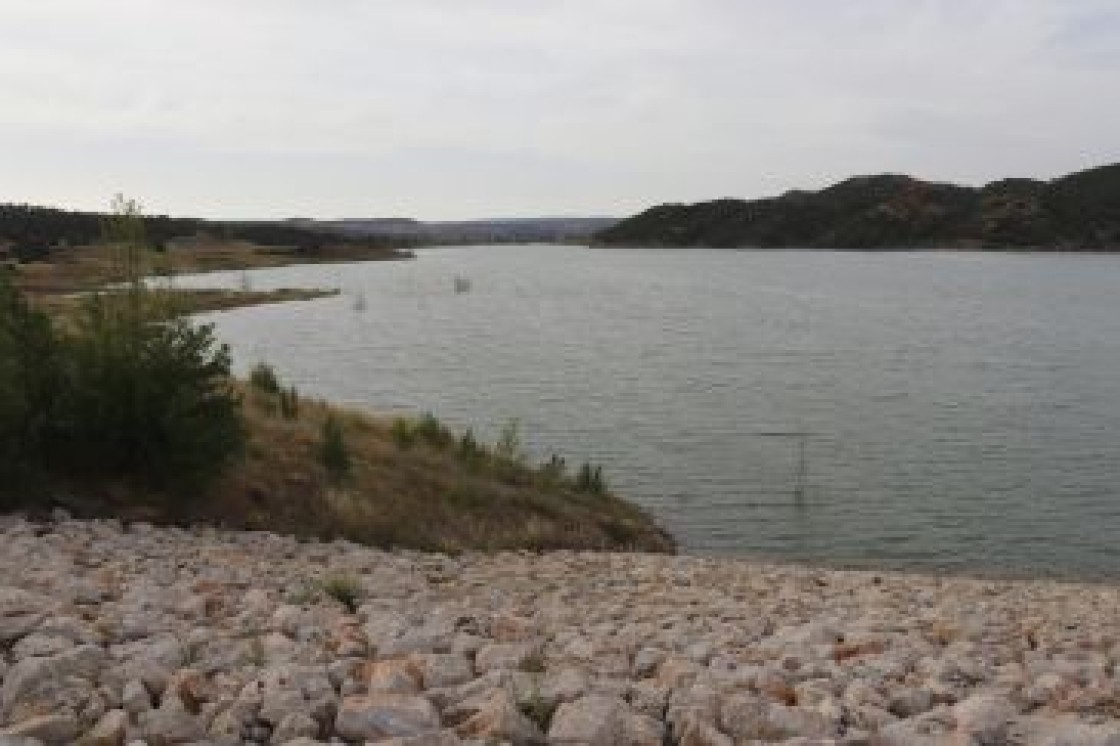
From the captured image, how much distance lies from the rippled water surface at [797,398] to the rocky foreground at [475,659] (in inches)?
512

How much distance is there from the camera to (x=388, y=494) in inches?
869

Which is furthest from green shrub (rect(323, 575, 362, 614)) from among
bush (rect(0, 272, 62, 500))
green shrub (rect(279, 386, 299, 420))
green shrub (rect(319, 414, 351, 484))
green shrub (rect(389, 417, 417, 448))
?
green shrub (rect(389, 417, 417, 448))

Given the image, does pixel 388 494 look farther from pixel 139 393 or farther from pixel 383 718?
pixel 383 718

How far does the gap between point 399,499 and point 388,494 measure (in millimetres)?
218

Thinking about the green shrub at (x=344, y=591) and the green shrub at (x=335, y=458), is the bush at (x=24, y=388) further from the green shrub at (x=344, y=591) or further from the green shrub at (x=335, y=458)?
the green shrub at (x=344, y=591)

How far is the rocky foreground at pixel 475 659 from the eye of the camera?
7.71 meters

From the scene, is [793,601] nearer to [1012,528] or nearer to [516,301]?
[1012,528]

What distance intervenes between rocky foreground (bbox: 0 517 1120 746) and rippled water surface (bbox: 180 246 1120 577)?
13007 millimetres

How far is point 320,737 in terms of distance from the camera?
7.61 metres

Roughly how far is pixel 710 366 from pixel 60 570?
47742mm

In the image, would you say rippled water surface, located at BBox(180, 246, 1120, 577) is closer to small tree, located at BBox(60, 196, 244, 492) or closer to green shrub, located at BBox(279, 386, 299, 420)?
green shrub, located at BBox(279, 386, 299, 420)

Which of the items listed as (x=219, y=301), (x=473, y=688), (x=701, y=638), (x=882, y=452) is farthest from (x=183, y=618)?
(x=219, y=301)

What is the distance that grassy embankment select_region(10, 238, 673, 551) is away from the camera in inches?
753

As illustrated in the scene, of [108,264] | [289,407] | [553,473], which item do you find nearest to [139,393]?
[108,264]
